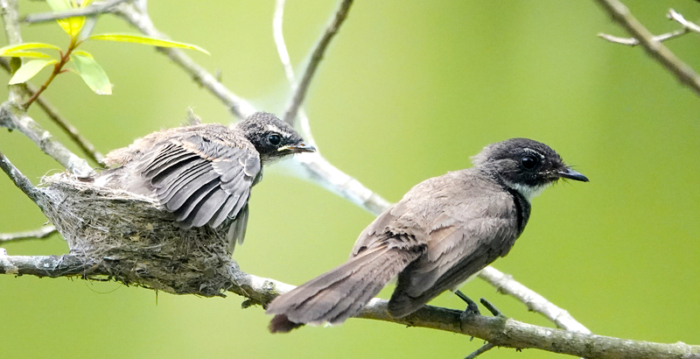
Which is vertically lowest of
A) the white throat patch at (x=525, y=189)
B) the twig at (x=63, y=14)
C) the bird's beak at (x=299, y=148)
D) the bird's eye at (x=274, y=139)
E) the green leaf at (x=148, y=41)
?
the white throat patch at (x=525, y=189)

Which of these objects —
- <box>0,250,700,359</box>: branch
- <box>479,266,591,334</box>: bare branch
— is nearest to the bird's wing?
<box>0,250,700,359</box>: branch

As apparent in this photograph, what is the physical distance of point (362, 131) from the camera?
5973mm

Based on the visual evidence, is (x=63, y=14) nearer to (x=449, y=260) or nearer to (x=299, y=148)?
(x=449, y=260)

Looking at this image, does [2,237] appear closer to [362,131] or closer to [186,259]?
[186,259]

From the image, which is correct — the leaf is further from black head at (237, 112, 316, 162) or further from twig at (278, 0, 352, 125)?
twig at (278, 0, 352, 125)

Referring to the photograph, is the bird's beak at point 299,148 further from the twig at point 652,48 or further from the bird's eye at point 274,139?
the twig at point 652,48

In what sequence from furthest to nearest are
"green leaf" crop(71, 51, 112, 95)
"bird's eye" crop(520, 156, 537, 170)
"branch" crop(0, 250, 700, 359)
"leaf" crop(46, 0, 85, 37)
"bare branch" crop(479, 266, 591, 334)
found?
"bird's eye" crop(520, 156, 537, 170), "bare branch" crop(479, 266, 591, 334), "leaf" crop(46, 0, 85, 37), "green leaf" crop(71, 51, 112, 95), "branch" crop(0, 250, 700, 359)

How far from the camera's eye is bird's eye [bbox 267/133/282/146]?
157 inches

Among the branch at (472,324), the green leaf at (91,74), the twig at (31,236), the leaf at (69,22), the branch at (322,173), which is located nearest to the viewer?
the branch at (472,324)

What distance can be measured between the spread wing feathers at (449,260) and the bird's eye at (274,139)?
1.40m

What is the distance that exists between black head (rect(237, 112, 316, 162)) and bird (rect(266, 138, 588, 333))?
940mm

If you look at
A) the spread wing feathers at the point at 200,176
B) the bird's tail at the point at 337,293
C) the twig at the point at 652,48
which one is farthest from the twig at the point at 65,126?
the twig at the point at 652,48

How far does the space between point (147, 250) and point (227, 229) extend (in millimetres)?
496

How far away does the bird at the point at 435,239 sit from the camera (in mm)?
2373
